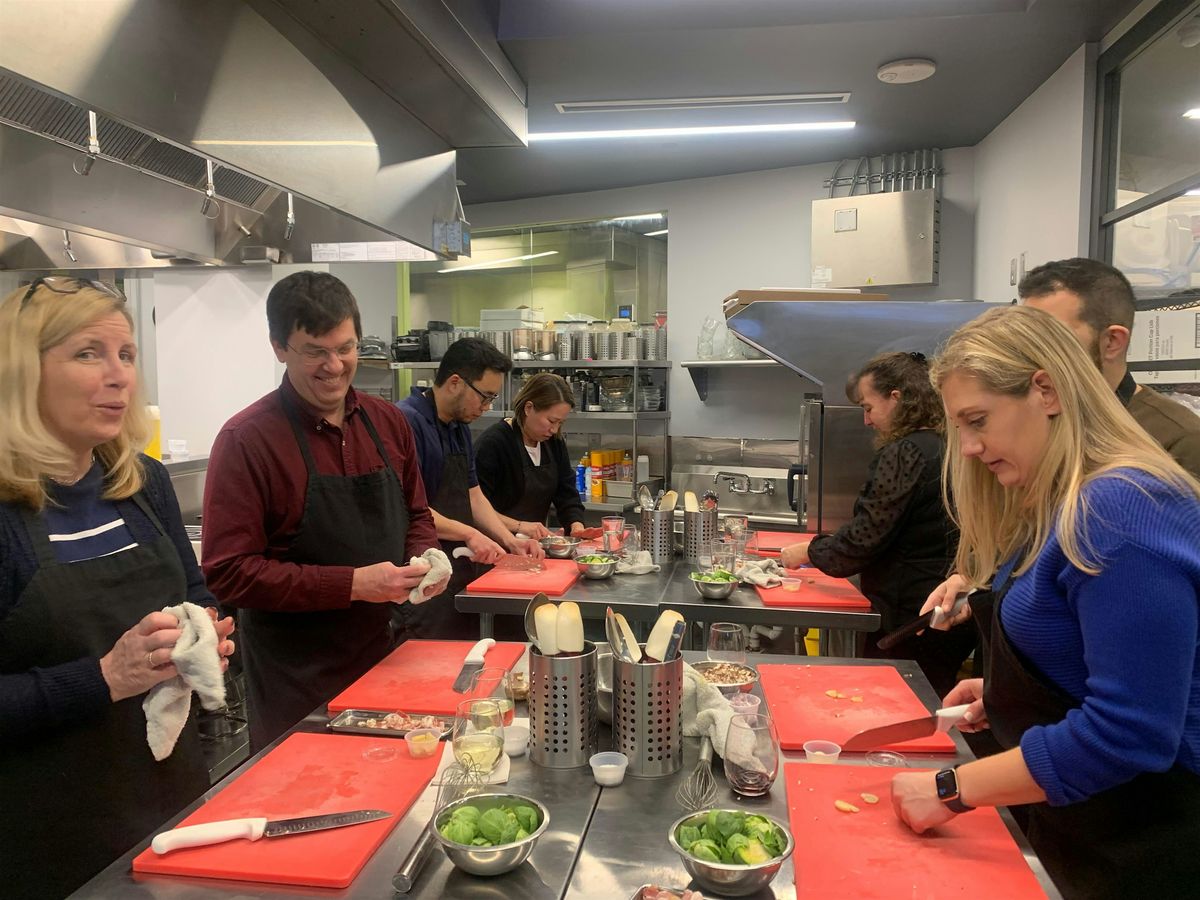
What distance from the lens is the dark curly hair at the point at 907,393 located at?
283cm

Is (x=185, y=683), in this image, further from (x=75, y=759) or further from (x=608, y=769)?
(x=608, y=769)

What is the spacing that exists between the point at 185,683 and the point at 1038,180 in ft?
15.2

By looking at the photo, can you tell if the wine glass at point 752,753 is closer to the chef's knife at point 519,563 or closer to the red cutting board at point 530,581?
the red cutting board at point 530,581

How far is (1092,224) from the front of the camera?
3779 millimetres

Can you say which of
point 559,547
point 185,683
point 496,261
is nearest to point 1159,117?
point 559,547

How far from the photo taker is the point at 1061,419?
1.35 meters

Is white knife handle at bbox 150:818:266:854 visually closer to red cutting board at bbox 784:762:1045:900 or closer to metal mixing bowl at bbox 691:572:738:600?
red cutting board at bbox 784:762:1045:900

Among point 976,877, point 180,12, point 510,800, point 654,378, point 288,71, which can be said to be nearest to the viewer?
point 976,877

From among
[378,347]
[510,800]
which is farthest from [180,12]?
[378,347]

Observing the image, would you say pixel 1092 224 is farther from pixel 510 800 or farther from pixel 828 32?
pixel 510 800

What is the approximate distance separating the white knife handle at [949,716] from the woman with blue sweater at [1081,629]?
0.21 ft

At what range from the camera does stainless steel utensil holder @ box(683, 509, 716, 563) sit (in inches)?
136

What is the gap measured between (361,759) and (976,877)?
3.56 feet

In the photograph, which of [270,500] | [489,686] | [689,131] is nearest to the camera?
[489,686]
